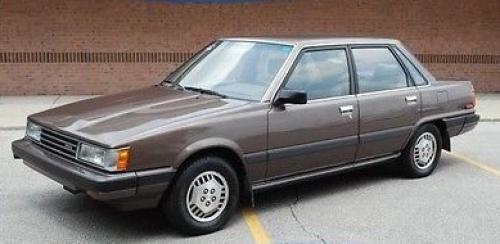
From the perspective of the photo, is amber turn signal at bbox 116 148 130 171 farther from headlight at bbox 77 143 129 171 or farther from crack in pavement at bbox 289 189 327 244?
crack in pavement at bbox 289 189 327 244

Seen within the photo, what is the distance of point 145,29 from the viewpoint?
13.7 meters

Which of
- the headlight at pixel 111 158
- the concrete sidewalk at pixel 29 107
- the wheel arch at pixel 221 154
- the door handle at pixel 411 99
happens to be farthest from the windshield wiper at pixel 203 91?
the concrete sidewalk at pixel 29 107

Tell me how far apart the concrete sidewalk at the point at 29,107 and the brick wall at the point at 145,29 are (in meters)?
0.52

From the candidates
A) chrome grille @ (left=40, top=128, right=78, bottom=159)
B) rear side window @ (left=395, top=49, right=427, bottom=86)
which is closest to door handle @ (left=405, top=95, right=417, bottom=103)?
rear side window @ (left=395, top=49, right=427, bottom=86)

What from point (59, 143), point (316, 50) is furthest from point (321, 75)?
point (59, 143)

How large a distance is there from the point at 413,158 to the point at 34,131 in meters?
3.87

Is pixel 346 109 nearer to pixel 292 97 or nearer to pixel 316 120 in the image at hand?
pixel 316 120

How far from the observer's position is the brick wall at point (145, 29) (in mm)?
13305

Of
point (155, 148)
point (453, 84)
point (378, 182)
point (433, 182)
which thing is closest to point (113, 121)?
point (155, 148)

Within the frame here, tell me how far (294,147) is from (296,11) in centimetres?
892

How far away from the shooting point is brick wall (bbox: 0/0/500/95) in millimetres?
13305

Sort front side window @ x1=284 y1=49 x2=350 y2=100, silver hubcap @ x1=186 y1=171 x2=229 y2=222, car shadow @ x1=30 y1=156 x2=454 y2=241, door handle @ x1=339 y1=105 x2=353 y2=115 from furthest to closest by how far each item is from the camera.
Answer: door handle @ x1=339 y1=105 x2=353 y2=115, front side window @ x1=284 y1=49 x2=350 y2=100, car shadow @ x1=30 y1=156 x2=454 y2=241, silver hubcap @ x1=186 y1=171 x2=229 y2=222

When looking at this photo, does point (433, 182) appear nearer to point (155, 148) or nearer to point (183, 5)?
point (155, 148)

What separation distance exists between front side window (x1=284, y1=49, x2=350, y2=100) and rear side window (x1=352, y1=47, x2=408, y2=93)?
0.20m
